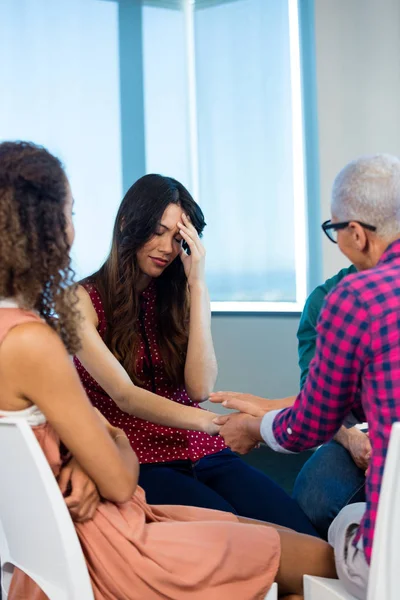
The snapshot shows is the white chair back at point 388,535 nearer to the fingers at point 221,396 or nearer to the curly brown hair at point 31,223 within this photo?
the curly brown hair at point 31,223

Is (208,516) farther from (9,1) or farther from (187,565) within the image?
(9,1)

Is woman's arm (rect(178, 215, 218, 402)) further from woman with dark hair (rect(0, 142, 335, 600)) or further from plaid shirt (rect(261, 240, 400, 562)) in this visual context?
plaid shirt (rect(261, 240, 400, 562))

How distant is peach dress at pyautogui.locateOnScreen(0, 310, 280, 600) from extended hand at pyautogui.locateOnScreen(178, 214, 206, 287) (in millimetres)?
1082

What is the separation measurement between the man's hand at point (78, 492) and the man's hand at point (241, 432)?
578mm

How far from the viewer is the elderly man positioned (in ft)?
4.76

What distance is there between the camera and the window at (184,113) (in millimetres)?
5035

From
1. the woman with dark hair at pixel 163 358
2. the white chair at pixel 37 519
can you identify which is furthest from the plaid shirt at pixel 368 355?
the woman with dark hair at pixel 163 358

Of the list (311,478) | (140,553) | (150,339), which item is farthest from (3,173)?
(311,478)

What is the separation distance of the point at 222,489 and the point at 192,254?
0.75 m

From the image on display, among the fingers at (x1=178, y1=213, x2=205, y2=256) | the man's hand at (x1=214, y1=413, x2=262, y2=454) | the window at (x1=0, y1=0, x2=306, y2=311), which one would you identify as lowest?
the man's hand at (x1=214, y1=413, x2=262, y2=454)

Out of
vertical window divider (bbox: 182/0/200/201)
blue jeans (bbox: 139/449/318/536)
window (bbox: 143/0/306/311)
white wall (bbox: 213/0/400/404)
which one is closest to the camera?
blue jeans (bbox: 139/449/318/536)

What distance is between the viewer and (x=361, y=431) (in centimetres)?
253

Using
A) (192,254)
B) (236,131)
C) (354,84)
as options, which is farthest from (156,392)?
(236,131)

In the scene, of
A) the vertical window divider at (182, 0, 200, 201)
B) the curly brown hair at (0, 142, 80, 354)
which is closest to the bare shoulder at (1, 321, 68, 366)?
the curly brown hair at (0, 142, 80, 354)
